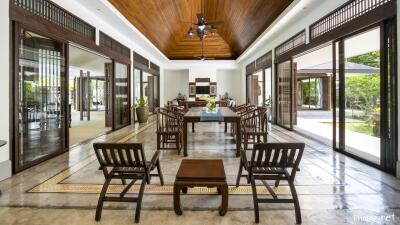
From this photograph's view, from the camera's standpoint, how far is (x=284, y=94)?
28.7ft

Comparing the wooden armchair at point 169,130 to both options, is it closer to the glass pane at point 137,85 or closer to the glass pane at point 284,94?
the glass pane at point 284,94

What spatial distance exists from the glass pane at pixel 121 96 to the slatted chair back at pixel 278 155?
20.8 ft

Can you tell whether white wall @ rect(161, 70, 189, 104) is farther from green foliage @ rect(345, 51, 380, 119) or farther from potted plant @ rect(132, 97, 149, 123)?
green foliage @ rect(345, 51, 380, 119)

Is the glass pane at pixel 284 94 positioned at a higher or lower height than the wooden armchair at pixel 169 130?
higher

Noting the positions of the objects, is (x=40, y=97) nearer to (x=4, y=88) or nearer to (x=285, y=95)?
(x=4, y=88)

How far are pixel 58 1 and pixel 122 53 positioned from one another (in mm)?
Answer: 3706

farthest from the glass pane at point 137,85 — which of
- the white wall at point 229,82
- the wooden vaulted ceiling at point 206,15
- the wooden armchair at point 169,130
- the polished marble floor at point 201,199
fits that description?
the white wall at point 229,82

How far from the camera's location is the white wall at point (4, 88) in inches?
137

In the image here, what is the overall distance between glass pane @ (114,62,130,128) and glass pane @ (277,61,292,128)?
515 centimetres

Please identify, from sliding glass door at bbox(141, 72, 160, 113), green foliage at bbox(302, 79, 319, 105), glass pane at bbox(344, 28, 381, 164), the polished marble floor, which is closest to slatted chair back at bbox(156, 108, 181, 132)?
the polished marble floor

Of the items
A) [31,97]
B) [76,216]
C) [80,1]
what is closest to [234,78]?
[80,1]

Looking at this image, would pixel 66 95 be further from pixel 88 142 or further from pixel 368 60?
pixel 368 60

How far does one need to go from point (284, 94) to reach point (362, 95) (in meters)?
4.02

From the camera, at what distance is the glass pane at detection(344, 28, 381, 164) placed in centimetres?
425
